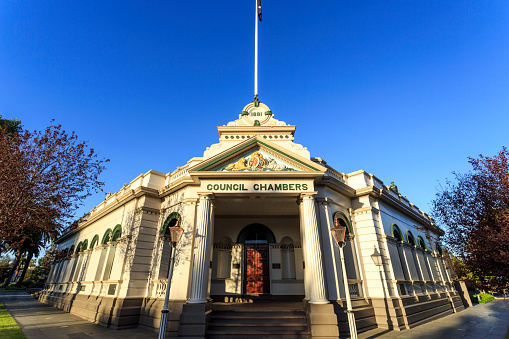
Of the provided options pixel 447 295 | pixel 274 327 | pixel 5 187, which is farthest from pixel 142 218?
pixel 447 295

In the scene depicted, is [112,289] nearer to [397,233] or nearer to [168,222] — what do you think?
[168,222]

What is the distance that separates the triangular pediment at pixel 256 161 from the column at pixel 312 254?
5.56 feet

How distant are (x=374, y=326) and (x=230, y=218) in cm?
1029

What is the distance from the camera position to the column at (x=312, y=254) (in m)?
11.1

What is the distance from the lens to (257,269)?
16.4 metres

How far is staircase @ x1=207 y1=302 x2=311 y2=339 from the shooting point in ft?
34.5

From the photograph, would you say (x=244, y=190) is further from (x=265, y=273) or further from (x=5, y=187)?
(x=5, y=187)

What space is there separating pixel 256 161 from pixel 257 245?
6608 mm

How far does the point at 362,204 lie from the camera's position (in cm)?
1575

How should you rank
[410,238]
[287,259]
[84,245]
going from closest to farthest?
1. [287,259]
2. [410,238]
3. [84,245]

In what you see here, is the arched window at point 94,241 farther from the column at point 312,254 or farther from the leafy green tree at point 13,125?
the column at point 312,254

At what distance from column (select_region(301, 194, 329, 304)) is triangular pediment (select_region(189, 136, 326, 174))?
1694 millimetres

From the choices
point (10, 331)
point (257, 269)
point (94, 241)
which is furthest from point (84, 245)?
point (257, 269)

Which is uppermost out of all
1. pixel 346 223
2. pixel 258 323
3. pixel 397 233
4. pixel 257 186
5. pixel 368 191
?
pixel 368 191
